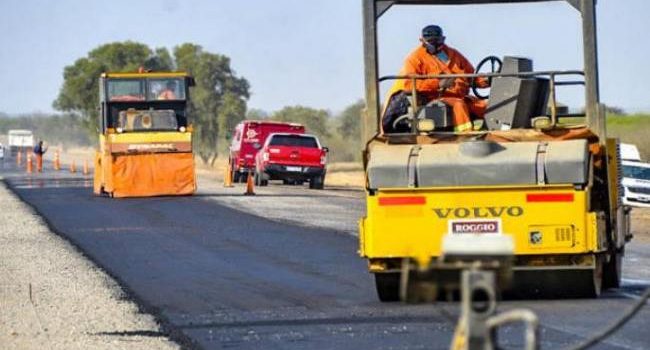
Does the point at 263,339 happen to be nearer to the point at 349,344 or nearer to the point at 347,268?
the point at 349,344

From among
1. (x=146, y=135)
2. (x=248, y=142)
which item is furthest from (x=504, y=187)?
(x=248, y=142)

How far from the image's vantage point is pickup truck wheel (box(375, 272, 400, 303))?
13.9 metres

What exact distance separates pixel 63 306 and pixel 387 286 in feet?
10.6

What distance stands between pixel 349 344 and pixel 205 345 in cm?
112

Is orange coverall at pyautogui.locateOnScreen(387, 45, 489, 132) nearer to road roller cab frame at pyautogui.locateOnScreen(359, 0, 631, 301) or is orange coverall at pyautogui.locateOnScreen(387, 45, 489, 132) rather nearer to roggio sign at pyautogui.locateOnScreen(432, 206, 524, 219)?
road roller cab frame at pyautogui.locateOnScreen(359, 0, 631, 301)

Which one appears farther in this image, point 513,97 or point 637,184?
point 637,184

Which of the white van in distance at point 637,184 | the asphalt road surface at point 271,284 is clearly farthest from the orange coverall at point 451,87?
the white van in distance at point 637,184

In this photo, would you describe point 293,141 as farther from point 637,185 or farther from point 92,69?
point 92,69

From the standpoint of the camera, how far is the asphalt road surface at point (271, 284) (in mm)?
12008

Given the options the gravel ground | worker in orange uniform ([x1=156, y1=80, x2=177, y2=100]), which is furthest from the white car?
the gravel ground

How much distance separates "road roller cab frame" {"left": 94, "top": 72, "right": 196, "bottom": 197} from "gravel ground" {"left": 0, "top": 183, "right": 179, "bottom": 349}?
50.8 feet

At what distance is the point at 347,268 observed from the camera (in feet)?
62.2

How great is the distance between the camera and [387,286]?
46.2 ft

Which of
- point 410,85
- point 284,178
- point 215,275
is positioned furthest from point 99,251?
point 284,178
